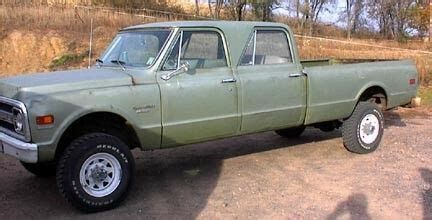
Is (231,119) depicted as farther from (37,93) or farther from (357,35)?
(357,35)

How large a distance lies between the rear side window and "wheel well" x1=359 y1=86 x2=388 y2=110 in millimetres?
1650


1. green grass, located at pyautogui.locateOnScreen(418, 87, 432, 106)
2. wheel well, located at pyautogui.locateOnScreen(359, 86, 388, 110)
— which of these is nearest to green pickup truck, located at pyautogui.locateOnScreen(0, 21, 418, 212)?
wheel well, located at pyautogui.locateOnScreen(359, 86, 388, 110)

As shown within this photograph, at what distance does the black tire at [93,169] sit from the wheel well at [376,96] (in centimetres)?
405

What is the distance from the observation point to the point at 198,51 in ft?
20.7

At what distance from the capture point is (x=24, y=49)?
84.5ft

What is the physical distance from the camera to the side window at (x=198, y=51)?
606 centimetres

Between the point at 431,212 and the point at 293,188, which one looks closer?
the point at 431,212

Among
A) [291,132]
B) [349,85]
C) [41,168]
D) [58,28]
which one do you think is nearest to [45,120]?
[41,168]

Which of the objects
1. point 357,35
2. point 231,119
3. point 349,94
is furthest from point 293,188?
point 357,35

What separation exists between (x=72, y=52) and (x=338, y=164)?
1967 cm

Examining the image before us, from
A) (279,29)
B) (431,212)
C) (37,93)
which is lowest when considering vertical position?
Answer: (431,212)

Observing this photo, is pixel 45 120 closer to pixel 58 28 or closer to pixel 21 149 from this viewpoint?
pixel 21 149

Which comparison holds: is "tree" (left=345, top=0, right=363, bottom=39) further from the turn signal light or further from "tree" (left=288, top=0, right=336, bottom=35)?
the turn signal light

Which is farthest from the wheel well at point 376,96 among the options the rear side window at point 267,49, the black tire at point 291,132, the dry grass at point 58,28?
the dry grass at point 58,28
